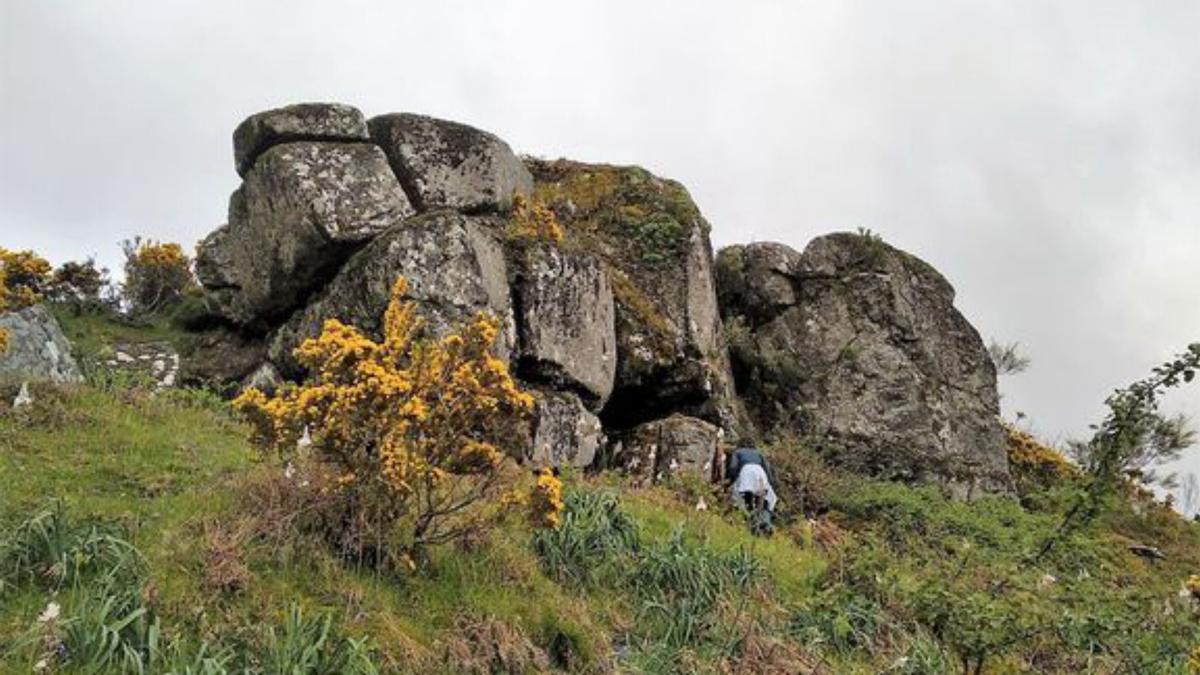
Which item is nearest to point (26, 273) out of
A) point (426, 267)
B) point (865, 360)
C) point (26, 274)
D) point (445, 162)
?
point (26, 274)

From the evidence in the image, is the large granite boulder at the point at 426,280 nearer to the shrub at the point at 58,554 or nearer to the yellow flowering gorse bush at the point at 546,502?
the yellow flowering gorse bush at the point at 546,502

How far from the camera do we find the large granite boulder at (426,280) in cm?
1370

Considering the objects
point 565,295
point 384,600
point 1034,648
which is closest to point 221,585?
point 384,600

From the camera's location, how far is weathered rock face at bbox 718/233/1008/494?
62.6 feet

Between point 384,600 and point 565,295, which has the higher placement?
point 565,295

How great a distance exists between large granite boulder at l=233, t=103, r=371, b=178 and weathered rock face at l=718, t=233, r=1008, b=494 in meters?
7.95

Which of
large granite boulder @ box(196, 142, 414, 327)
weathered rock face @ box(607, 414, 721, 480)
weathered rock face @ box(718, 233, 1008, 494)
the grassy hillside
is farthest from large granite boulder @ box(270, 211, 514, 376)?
weathered rock face @ box(718, 233, 1008, 494)

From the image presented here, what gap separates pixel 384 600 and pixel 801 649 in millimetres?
3100

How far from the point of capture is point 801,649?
25.0 feet

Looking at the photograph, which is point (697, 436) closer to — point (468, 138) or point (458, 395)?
point (468, 138)

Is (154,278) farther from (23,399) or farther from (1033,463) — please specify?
(1033,463)

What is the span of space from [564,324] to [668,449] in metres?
2.42

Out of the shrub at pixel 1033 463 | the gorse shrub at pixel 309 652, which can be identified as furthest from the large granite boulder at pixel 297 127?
the shrub at pixel 1033 463

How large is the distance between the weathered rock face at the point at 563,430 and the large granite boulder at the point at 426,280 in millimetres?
956
